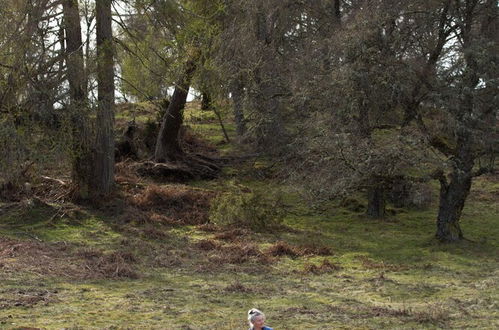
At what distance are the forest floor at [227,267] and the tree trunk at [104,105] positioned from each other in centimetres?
81

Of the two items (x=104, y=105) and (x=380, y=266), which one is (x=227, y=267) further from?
(x=104, y=105)

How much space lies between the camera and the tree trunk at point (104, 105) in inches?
665

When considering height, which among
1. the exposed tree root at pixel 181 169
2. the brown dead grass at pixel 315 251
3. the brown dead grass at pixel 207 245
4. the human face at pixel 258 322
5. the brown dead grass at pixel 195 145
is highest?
the brown dead grass at pixel 195 145

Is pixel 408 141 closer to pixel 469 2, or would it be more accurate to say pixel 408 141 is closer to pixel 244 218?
pixel 469 2

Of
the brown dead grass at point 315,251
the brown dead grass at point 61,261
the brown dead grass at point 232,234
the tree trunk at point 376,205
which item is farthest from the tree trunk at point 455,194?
the brown dead grass at point 61,261

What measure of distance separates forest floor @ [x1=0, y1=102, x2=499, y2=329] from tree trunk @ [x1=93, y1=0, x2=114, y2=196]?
81cm

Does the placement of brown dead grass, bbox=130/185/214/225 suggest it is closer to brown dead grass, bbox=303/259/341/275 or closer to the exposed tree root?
the exposed tree root

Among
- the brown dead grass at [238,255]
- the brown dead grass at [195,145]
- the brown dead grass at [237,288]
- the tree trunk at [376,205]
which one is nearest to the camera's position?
the brown dead grass at [237,288]

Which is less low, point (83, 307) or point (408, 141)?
point (408, 141)

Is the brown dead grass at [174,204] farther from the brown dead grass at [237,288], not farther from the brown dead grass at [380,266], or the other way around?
the brown dead grass at [237,288]

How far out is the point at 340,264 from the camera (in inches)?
547

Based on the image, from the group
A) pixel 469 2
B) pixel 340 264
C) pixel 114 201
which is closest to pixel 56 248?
pixel 114 201

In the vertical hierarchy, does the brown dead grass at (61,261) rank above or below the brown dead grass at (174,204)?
below

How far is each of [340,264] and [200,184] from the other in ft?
34.7
